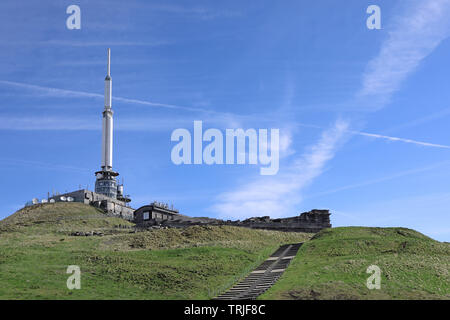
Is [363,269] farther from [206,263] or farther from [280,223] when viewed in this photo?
[280,223]

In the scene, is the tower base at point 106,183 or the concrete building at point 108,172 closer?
the concrete building at point 108,172

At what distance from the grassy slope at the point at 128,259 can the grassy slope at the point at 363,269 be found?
23.8 ft

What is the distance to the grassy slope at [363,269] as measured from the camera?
139ft

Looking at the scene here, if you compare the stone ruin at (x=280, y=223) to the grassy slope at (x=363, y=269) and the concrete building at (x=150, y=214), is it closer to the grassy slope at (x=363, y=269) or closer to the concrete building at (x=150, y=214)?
the concrete building at (x=150, y=214)

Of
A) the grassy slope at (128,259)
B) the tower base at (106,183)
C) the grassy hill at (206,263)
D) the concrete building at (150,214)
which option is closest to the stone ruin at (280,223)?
the concrete building at (150,214)

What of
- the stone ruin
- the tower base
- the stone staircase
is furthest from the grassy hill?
the tower base

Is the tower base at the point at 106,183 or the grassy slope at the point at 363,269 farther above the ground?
the tower base at the point at 106,183

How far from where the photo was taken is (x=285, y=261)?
61.2 m

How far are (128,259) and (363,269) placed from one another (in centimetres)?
2698

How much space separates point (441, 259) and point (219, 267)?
2624 centimetres
